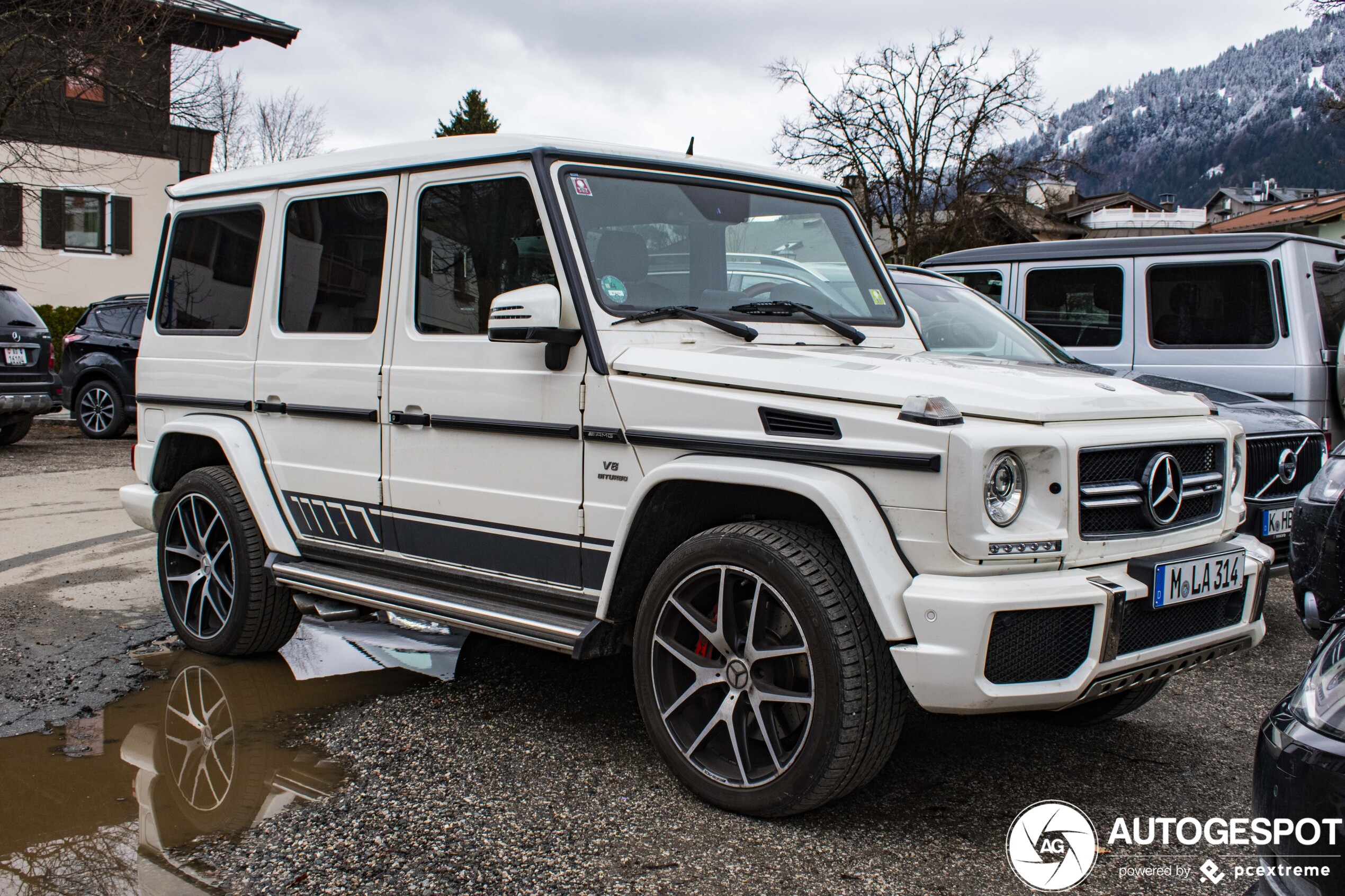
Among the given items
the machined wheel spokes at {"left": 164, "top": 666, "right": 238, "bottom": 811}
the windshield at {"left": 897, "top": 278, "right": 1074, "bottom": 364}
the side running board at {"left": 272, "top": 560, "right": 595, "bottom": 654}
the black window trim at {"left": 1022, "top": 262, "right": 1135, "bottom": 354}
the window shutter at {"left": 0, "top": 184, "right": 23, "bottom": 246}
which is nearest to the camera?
the machined wheel spokes at {"left": 164, "top": 666, "right": 238, "bottom": 811}

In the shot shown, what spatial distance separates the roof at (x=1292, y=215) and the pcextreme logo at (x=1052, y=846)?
118 feet

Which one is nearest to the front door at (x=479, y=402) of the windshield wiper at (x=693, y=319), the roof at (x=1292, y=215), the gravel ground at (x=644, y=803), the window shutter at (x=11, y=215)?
the windshield wiper at (x=693, y=319)

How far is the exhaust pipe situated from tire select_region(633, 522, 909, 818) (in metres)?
1.63

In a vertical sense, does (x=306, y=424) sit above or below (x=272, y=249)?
below

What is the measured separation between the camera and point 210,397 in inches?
199

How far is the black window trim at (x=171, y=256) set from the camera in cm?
489

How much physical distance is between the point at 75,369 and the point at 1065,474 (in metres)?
14.1

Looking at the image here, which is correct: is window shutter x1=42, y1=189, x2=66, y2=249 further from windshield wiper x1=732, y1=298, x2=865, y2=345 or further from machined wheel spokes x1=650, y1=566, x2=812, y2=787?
machined wheel spokes x1=650, y1=566, x2=812, y2=787

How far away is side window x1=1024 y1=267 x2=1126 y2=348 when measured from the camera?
7734 mm

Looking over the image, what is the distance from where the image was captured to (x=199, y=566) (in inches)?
201

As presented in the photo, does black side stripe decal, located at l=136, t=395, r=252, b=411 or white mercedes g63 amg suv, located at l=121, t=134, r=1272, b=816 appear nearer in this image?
white mercedes g63 amg suv, located at l=121, t=134, r=1272, b=816

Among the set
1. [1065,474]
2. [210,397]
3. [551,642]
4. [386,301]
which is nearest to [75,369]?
[210,397]

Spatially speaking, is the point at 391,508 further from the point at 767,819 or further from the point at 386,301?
the point at 767,819

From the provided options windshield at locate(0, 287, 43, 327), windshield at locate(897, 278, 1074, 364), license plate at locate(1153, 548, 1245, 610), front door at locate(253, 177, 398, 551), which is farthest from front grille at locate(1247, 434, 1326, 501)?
windshield at locate(0, 287, 43, 327)
